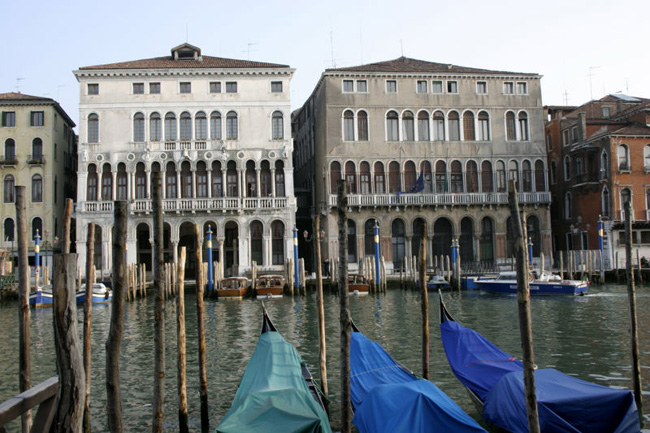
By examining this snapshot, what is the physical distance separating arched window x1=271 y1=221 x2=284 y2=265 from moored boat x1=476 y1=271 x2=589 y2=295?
30.1 feet

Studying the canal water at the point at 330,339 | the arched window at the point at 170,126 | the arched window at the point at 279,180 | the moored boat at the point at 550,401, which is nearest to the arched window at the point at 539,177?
the canal water at the point at 330,339

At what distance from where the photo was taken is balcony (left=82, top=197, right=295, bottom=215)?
84.8ft

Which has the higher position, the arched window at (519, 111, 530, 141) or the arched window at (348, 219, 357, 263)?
the arched window at (519, 111, 530, 141)

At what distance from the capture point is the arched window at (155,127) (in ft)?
86.8

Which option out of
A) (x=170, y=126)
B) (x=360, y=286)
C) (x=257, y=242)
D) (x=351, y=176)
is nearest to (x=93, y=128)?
(x=170, y=126)

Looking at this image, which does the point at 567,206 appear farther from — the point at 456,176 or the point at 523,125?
the point at 456,176

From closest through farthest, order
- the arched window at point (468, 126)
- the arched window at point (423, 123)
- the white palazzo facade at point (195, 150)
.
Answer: the white palazzo facade at point (195, 150) < the arched window at point (423, 123) < the arched window at point (468, 126)

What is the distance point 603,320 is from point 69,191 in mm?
24812

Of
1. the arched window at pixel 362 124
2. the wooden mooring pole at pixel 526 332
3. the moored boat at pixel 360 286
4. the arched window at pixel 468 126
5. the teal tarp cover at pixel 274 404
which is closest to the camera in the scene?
the wooden mooring pole at pixel 526 332

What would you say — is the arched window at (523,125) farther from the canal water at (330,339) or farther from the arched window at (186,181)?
the arched window at (186,181)

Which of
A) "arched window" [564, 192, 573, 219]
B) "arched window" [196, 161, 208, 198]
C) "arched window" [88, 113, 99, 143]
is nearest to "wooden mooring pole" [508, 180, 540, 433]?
"arched window" [196, 161, 208, 198]

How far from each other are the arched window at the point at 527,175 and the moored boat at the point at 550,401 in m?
22.2

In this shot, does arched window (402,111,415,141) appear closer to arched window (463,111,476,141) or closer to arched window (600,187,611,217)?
arched window (463,111,476,141)

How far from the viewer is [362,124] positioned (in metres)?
27.2
